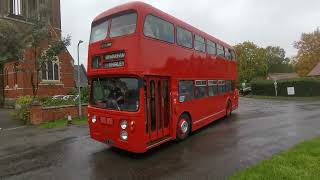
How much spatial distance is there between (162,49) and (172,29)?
1129mm

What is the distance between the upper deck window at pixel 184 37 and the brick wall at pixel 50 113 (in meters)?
10.2

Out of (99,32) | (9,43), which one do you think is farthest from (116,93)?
(9,43)

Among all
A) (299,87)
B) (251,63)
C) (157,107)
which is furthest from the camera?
(251,63)

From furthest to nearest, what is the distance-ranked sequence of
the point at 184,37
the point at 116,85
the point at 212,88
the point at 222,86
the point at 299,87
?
the point at 299,87, the point at 222,86, the point at 212,88, the point at 184,37, the point at 116,85

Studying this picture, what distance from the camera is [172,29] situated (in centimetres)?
1074

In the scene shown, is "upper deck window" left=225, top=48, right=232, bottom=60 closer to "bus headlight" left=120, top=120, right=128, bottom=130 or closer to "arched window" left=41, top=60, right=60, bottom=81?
"bus headlight" left=120, top=120, right=128, bottom=130

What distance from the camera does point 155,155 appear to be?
9430 millimetres

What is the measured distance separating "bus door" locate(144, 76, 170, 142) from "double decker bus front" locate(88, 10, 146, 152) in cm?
46

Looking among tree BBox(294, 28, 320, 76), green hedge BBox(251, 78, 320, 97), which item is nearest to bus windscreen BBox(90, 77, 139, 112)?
green hedge BBox(251, 78, 320, 97)

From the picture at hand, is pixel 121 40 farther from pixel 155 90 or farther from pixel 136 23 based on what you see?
pixel 155 90

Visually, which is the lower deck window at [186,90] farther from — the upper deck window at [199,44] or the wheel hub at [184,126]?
the upper deck window at [199,44]

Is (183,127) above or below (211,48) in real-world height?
below

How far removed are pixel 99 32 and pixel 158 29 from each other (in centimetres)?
181

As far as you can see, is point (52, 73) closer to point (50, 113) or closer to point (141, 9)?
point (50, 113)
